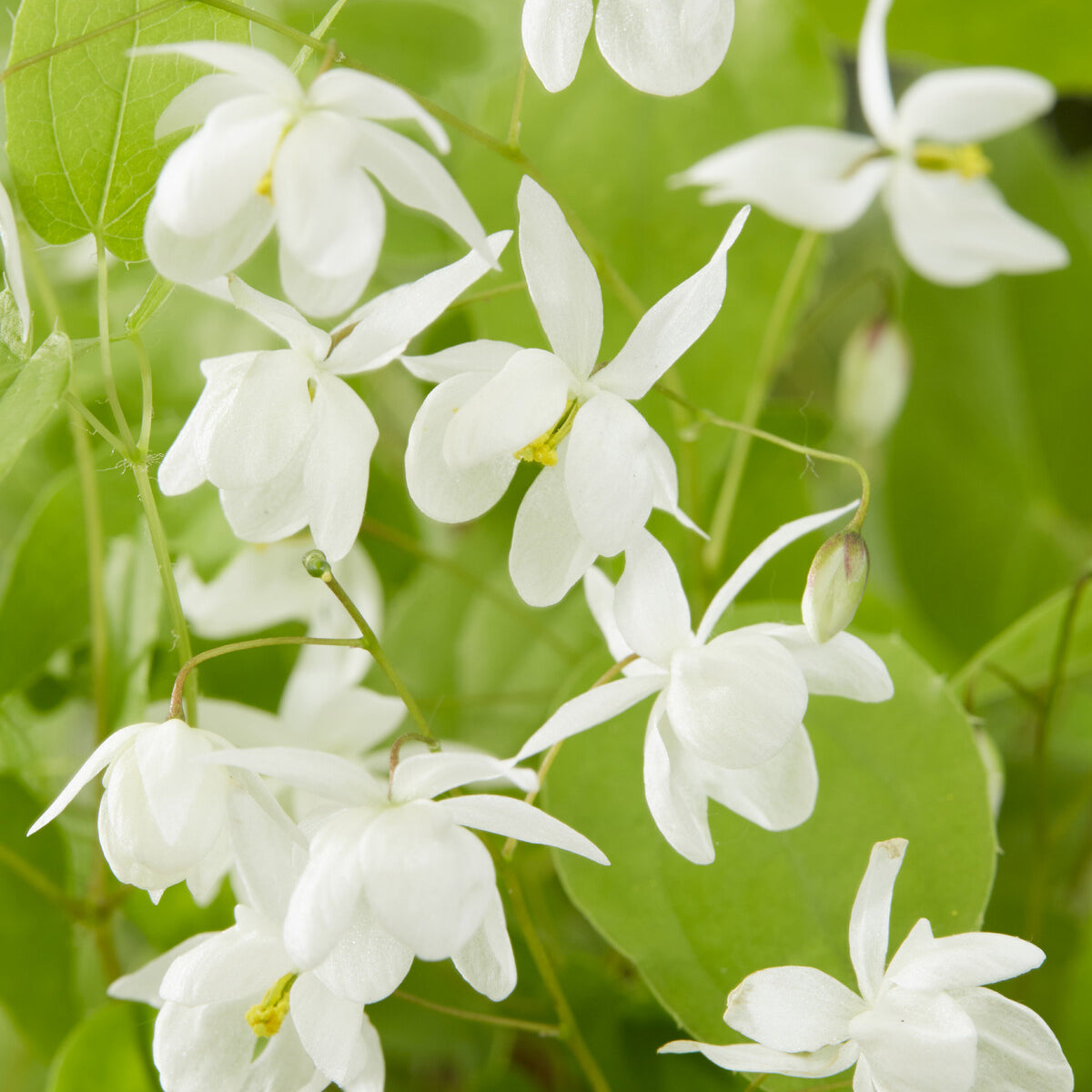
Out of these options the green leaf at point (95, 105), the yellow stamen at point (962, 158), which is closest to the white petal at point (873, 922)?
the green leaf at point (95, 105)

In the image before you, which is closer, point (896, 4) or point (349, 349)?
point (349, 349)

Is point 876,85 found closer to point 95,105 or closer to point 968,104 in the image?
point 968,104

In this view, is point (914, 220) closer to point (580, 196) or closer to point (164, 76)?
point (580, 196)

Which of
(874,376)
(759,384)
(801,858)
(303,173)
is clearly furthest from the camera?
(874,376)

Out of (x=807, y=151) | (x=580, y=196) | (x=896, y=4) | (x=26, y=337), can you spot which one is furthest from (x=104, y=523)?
(x=896, y=4)

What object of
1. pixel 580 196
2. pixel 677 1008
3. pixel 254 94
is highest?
pixel 254 94

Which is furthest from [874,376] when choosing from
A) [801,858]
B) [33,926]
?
[33,926]

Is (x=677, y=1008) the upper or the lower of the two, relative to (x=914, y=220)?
lower
